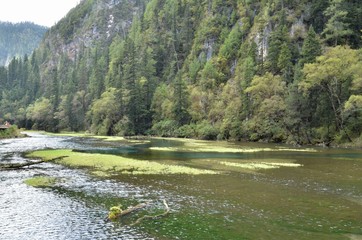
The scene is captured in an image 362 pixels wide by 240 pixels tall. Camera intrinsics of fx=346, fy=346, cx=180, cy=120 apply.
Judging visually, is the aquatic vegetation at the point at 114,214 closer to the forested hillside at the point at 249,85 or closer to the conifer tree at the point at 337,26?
the forested hillside at the point at 249,85

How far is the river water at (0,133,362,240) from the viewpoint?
2347cm

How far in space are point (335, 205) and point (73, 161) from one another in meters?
42.0

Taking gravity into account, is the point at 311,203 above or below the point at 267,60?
below

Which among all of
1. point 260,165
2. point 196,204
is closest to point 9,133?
point 260,165

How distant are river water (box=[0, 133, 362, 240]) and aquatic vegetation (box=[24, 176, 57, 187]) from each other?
3.98 feet

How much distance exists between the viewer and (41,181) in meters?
40.2

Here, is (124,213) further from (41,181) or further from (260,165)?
(260,165)

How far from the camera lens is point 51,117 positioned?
19575 cm

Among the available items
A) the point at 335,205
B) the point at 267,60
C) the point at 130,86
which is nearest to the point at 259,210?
the point at 335,205

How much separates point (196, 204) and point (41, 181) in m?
19.9

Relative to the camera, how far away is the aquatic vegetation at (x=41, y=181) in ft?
127

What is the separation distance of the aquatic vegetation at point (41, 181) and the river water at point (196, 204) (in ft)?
3.98

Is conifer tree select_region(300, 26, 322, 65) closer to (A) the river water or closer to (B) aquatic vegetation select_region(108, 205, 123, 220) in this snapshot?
(A) the river water

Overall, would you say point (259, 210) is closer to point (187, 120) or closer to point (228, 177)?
point (228, 177)
